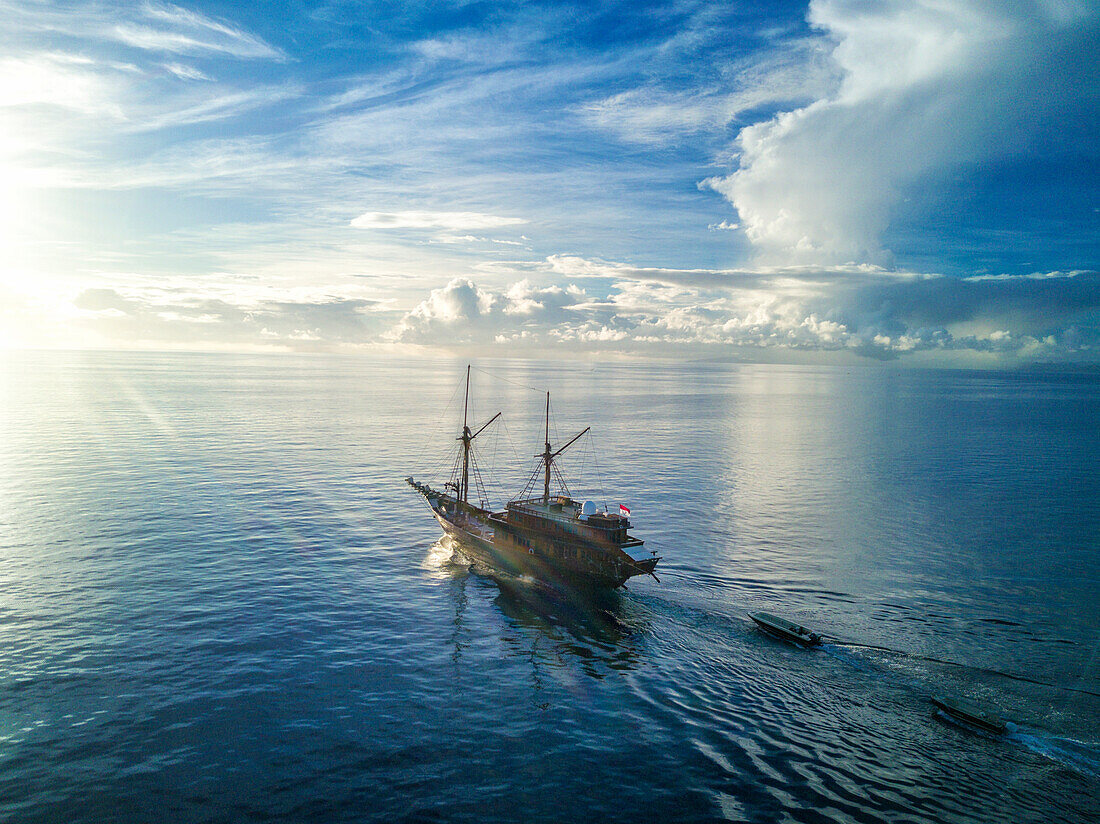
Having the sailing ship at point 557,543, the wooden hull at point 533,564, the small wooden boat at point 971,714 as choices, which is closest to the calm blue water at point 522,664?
the small wooden boat at point 971,714

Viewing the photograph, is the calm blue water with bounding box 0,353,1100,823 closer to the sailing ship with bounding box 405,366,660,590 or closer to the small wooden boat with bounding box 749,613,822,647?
the small wooden boat with bounding box 749,613,822,647

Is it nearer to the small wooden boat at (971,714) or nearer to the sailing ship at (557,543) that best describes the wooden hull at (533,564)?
the sailing ship at (557,543)

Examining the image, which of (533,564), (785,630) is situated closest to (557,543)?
(533,564)

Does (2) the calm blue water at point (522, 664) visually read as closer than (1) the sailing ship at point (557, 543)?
Yes

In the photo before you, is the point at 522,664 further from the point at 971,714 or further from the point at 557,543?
the point at 971,714

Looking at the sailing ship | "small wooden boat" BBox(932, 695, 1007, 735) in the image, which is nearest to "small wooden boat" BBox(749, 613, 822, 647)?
"small wooden boat" BBox(932, 695, 1007, 735)

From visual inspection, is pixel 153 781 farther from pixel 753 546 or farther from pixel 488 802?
pixel 753 546
